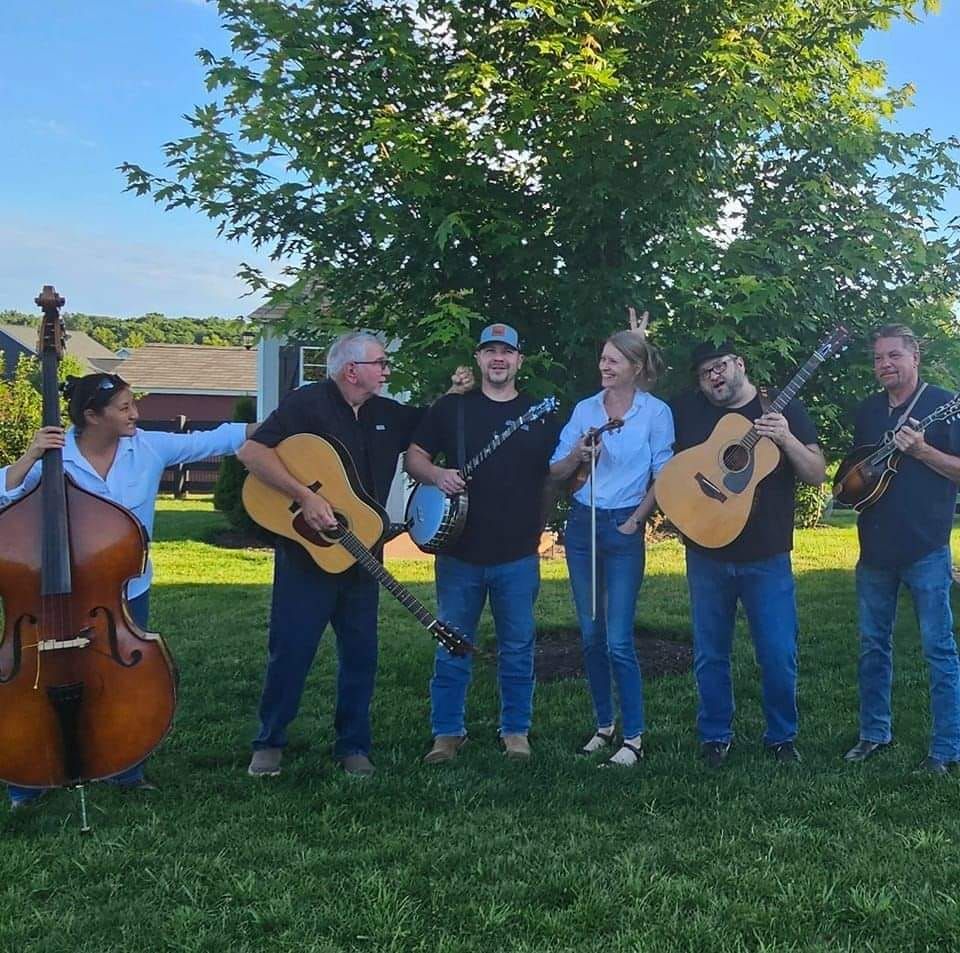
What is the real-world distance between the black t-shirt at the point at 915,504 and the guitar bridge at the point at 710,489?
1.97ft

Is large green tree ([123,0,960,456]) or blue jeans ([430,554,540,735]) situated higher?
large green tree ([123,0,960,456])

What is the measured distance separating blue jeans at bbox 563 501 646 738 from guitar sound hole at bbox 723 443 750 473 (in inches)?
18.1

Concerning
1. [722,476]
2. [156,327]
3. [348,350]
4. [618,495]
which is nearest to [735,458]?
[722,476]

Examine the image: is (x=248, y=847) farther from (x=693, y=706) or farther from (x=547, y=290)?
(x=547, y=290)

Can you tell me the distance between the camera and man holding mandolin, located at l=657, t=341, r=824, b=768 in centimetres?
386

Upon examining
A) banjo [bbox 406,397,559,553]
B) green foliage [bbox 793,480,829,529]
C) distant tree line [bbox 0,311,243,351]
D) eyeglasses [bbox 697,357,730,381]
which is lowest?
green foliage [bbox 793,480,829,529]

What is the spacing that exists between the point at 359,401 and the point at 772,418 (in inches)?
69.6

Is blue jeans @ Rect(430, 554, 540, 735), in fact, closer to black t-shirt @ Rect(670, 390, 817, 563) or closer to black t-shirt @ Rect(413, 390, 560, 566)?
black t-shirt @ Rect(413, 390, 560, 566)

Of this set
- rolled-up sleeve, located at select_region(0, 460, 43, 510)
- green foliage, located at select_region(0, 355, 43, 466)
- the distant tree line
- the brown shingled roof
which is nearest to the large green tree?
rolled-up sleeve, located at select_region(0, 460, 43, 510)

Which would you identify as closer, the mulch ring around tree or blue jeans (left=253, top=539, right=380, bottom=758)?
blue jeans (left=253, top=539, right=380, bottom=758)

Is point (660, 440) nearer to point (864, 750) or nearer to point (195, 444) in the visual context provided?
point (864, 750)

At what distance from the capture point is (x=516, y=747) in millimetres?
4172

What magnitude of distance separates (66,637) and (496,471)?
6.08 feet

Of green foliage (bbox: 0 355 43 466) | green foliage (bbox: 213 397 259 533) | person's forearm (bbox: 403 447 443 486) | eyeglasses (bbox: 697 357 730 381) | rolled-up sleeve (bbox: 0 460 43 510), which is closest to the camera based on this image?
rolled-up sleeve (bbox: 0 460 43 510)
